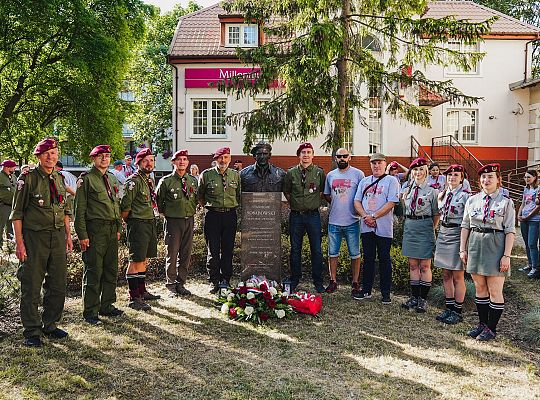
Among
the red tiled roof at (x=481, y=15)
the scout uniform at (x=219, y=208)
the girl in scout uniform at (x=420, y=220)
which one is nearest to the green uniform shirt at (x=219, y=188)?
the scout uniform at (x=219, y=208)

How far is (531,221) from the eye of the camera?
9.75 meters

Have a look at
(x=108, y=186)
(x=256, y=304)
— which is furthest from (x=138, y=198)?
(x=256, y=304)

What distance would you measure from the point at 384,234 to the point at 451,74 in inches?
662

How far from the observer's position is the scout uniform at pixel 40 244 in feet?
18.0

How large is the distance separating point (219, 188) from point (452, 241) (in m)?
3.35

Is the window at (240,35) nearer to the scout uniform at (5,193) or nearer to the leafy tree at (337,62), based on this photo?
the leafy tree at (337,62)

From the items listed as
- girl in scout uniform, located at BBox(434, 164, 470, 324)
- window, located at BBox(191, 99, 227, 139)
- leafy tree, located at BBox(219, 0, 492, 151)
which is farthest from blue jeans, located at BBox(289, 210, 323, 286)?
window, located at BBox(191, 99, 227, 139)

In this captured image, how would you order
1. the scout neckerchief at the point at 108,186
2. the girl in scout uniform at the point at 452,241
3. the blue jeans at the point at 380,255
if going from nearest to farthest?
1. the scout neckerchief at the point at 108,186
2. the girl in scout uniform at the point at 452,241
3. the blue jeans at the point at 380,255

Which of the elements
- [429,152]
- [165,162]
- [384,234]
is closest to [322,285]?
[384,234]

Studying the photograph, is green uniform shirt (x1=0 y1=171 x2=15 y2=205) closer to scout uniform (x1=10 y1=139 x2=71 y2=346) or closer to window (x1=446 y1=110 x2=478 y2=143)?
scout uniform (x1=10 y1=139 x2=71 y2=346)

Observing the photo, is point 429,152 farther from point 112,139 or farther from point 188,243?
point 188,243

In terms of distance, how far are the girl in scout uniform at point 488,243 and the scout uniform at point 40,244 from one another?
15.3ft

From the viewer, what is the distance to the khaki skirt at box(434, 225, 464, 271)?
646 cm

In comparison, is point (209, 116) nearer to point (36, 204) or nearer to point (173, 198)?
point (173, 198)
